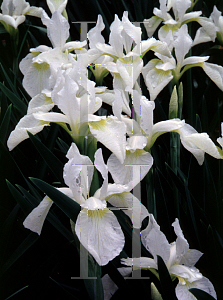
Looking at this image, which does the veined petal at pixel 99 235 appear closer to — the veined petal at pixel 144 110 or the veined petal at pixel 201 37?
the veined petal at pixel 144 110

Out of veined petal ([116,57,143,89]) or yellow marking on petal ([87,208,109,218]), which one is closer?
yellow marking on petal ([87,208,109,218])

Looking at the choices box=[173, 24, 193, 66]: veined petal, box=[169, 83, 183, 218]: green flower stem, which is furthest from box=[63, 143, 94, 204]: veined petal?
box=[173, 24, 193, 66]: veined petal

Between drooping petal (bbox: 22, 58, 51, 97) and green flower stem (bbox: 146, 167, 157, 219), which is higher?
drooping petal (bbox: 22, 58, 51, 97)

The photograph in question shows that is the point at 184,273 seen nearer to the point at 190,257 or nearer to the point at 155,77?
the point at 190,257

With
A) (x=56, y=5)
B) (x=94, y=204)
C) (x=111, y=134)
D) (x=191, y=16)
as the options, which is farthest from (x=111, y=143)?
(x=191, y=16)

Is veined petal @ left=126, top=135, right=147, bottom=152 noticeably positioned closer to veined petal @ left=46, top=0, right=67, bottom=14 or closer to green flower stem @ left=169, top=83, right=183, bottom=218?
green flower stem @ left=169, top=83, right=183, bottom=218

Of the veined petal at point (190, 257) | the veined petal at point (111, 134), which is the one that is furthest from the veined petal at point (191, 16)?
the veined petal at point (190, 257)
